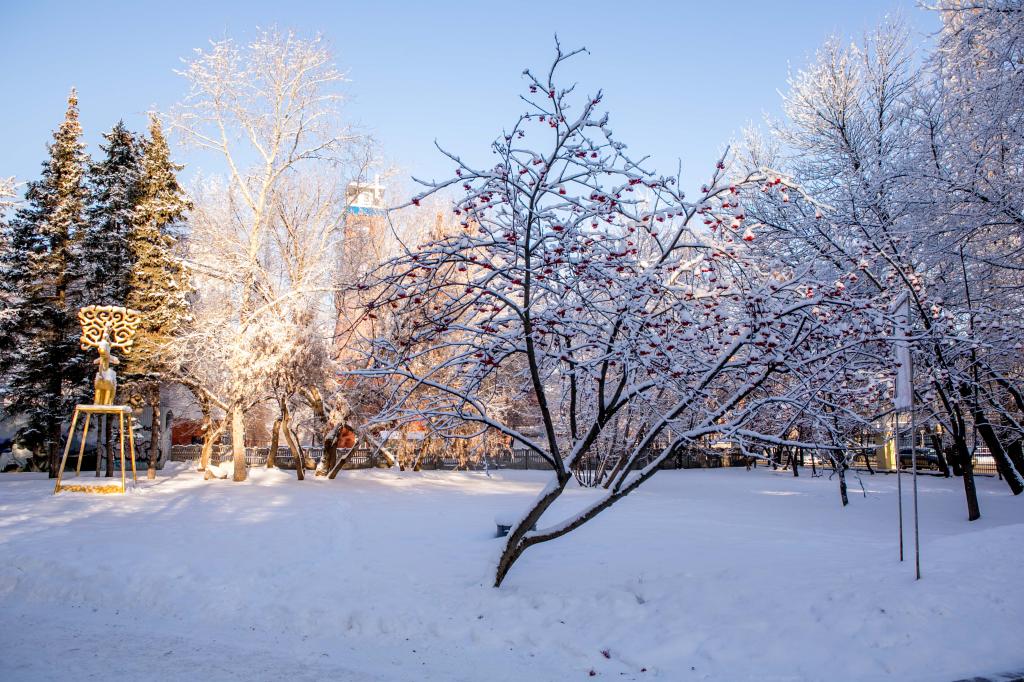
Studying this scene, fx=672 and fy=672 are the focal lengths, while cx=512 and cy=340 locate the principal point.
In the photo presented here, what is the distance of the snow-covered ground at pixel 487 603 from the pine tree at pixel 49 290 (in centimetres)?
1282

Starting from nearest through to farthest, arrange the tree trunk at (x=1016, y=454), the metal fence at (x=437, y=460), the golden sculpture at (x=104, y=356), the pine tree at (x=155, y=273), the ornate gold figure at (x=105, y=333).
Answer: the golden sculpture at (x=104, y=356), the ornate gold figure at (x=105, y=333), the tree trunk at (x=1016, y=454), the pine tree at (x=155, y=273), the metal fence at (x=437, y=460)

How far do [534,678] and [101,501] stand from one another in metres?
12.5

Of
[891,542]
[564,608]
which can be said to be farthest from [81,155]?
[891,542]

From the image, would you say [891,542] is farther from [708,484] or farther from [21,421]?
[21,421]

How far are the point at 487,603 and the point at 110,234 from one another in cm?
2208

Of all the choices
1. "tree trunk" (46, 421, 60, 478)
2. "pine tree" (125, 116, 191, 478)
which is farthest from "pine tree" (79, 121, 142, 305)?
"tree trunk" (46, 421, 60, 478)

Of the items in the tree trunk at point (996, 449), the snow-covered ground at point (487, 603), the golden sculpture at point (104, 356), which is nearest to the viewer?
the snow-covered ground at point (487, 603)

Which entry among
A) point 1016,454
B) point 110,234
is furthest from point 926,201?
point 110,234

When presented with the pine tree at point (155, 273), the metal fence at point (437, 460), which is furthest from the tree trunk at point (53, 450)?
the metal fence at point (437, 460)

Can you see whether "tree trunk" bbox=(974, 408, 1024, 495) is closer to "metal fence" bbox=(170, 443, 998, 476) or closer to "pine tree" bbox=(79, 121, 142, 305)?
"metal fence" bbox=(170, 443, 998, 476)

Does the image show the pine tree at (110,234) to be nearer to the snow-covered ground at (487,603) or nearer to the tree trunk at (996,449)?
the snow-covered ground at (487,603)

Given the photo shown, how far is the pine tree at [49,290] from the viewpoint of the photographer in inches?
903

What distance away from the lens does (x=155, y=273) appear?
22.4 m

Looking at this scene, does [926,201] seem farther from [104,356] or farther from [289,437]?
[289,437]
